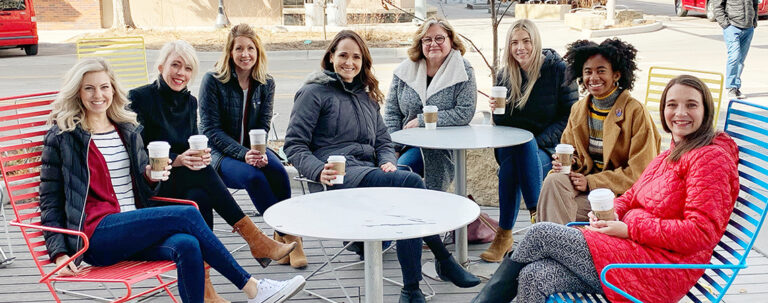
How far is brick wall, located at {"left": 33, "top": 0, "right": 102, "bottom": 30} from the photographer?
865 inches

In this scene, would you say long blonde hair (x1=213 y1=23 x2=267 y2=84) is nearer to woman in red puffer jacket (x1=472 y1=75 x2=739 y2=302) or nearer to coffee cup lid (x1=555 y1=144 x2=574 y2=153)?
coffee cup lid (x1=555 y1=144 x2=574 y2=153)

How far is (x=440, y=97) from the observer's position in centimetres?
519

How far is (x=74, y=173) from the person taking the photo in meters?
3.66

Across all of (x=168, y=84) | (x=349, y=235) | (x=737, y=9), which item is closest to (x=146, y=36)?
(x=737, y=9)

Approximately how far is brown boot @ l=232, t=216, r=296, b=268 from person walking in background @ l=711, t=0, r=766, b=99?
725 cm

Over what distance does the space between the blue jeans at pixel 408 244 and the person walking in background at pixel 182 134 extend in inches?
24.0

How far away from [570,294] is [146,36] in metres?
17.1

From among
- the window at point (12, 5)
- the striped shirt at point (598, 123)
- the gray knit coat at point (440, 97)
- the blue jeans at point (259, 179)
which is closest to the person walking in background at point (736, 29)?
the gray knit coat at point (440, 97)

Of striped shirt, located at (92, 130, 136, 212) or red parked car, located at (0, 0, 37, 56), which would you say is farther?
red parked car, located at (0, 0, 37, 56)

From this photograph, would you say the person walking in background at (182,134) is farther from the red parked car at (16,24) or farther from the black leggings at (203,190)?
the red parked car at (16,24)

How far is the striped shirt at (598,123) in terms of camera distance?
13.9ft

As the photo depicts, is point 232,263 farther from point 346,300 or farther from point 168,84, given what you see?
point 168,84

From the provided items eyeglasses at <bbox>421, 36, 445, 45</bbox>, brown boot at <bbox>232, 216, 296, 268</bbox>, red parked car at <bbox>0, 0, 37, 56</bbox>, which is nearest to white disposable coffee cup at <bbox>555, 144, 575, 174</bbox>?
eyeglasses at <bbox>421, 36, 445, 45</bbox>

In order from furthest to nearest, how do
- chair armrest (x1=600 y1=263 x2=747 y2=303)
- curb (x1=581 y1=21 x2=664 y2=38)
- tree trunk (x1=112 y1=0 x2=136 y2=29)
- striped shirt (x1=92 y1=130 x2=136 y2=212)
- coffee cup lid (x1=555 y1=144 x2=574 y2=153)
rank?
tree trunk (x1=112 y1=0 x2=136 y2=29) → curb (x1=581 y1=21 x2=664 y2=38) → coffee cup lid (x1=555 y1=144 x2=574 y2=153) → striped shirt (x1=92 y1=130 x2=136 y2=212) → chair armrest (x1=600 y1=263 x2=747 y2=303)
